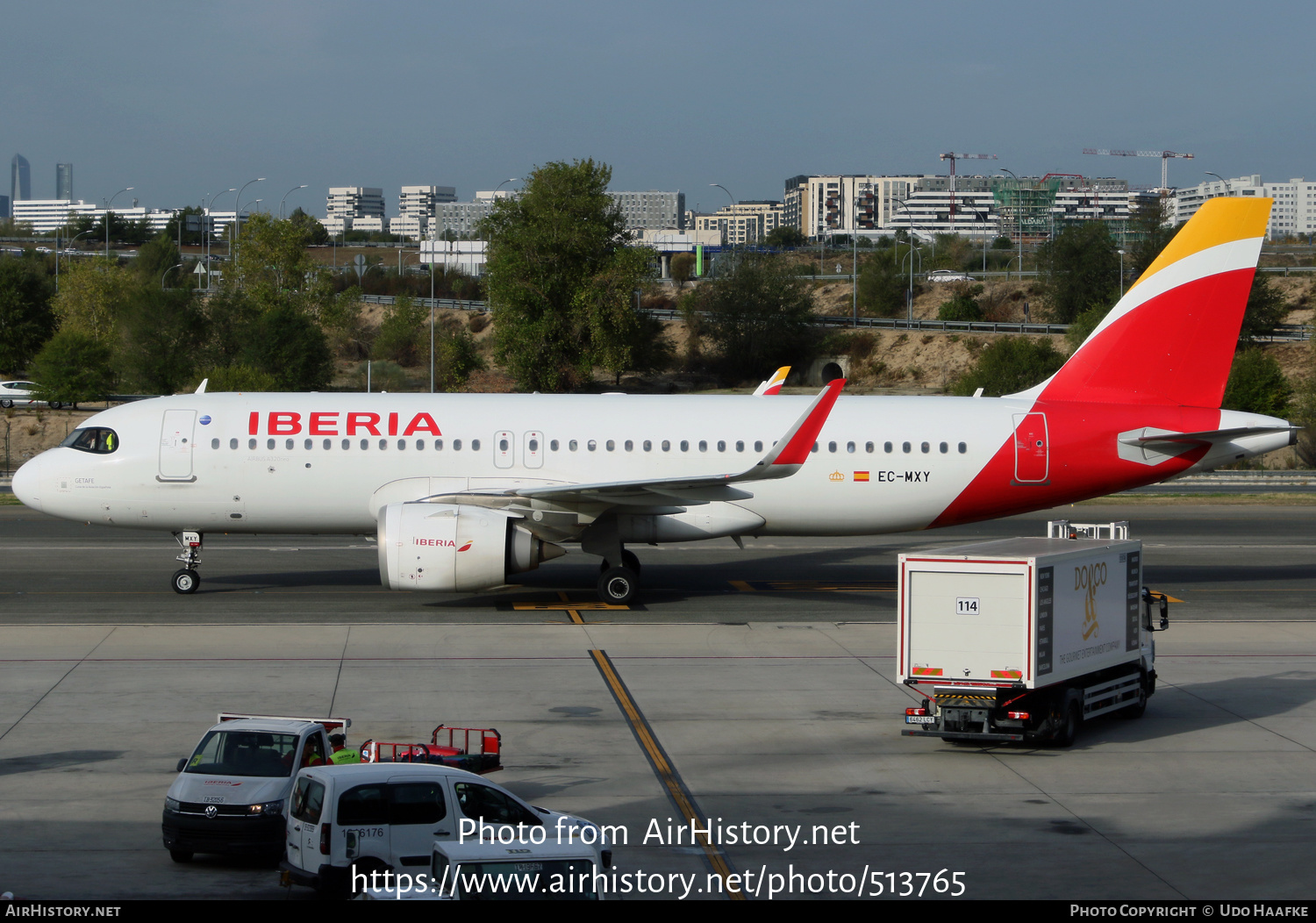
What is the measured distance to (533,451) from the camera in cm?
2672

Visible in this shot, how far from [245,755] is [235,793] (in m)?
0.75

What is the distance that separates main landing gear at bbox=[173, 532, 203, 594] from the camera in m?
27.2

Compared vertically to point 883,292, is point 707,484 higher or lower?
lower

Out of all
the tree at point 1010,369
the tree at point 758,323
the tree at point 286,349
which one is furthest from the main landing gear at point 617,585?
the tree at point 758,323

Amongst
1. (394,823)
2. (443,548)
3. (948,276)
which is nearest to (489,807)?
(394,823)

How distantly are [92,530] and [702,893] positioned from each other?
111 feet

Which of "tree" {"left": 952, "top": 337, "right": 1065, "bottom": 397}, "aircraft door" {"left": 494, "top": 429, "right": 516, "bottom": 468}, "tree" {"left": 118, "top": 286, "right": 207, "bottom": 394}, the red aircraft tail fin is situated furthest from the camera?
"tree" {"left": 118, "top": 286, "right": 207, "bottom": 394}

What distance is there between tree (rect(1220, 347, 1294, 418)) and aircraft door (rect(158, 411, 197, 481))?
5536 centimetres

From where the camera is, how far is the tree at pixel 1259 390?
6556 cm

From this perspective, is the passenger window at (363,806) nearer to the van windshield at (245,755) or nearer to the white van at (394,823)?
the white van at (394,823)

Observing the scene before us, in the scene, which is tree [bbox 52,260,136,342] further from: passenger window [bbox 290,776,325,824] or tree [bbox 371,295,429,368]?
passenger window [bbox 290,776,325,824]

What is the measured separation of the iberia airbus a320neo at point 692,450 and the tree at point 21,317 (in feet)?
241

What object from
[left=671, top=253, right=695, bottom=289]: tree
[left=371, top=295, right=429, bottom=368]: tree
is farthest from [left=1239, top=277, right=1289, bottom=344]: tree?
[left=671, top=253, right=695, bottom=289]: tree

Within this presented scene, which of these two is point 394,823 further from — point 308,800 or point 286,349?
point 286,349
